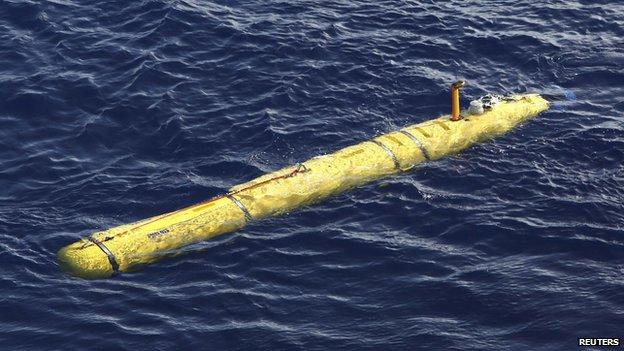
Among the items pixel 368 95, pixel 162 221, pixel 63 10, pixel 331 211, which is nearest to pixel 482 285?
pixel 331 211

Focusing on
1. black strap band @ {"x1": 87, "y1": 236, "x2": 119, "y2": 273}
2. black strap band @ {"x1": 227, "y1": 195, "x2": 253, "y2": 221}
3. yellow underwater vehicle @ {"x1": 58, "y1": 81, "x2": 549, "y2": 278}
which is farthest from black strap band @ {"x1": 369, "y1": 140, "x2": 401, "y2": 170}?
black strap band @ {"x1": 87, "y1": 236, "x2": 119, "y2": 273}

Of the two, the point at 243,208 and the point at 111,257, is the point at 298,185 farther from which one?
the point at 111,257

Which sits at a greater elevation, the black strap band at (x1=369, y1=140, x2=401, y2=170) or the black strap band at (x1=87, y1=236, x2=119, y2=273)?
the black strap band at (x1=369, y1=140, x2=401, y2=170)

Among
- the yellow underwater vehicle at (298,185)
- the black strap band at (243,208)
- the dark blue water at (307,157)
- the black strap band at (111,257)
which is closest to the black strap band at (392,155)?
the yellow underwater vehicle at (298,185)

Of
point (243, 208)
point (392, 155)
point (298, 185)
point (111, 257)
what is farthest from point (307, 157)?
point (111, 257)

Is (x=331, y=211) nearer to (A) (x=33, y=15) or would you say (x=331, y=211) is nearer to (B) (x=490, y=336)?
(B) (x=490, y=336)

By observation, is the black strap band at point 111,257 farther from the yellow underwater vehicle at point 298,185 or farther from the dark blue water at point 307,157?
the dark blue water at point 307,157

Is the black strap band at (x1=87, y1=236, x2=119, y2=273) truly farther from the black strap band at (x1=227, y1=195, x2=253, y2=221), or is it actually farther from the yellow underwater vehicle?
the black strap band at (x1=227, y1=195, x2=253, y2=221)
